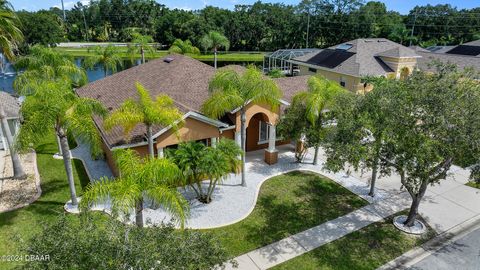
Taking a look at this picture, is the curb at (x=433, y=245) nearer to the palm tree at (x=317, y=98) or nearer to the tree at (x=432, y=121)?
the tree at (x=432, y=121)

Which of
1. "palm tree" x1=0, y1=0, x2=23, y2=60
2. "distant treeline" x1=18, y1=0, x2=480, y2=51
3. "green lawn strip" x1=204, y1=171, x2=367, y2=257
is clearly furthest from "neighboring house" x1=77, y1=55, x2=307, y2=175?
"distant treeline" x1=18, y1=0, x2=480, y2=51

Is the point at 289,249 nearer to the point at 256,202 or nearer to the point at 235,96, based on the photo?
the point at 256,202

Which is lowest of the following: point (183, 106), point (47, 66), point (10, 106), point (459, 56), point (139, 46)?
point (10, 106)

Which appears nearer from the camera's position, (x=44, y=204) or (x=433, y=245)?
(x=433, y=245)

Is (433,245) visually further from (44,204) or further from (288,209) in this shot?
(44,204)

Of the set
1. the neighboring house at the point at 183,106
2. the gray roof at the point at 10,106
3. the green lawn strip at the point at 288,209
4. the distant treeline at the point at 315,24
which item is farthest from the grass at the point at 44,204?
the distant treeline at the point at 315,24

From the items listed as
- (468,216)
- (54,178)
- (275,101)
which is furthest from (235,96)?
(468,216)

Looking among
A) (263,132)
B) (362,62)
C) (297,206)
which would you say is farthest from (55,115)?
(362,62)
